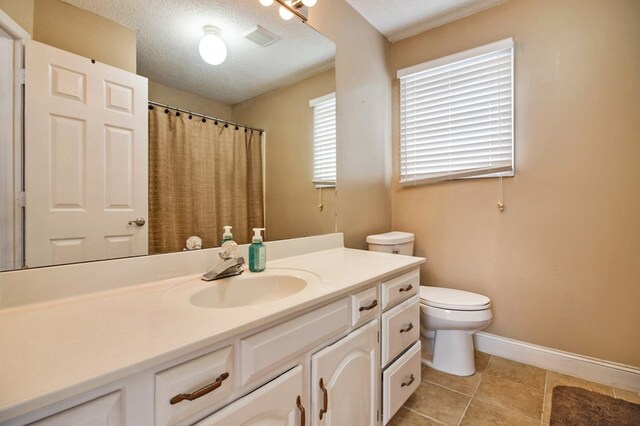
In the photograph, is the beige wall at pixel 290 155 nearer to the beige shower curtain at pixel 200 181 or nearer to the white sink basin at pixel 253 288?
the beige shower curtain at pixel 200 181

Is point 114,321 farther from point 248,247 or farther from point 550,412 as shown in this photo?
point 550,412

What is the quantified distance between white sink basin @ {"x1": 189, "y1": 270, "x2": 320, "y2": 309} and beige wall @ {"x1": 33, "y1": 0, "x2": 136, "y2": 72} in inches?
32.7

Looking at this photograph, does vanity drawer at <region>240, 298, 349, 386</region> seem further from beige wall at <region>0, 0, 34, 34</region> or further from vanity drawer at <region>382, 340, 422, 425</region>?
beige wall at <region>0, 0, 34, 34</region>

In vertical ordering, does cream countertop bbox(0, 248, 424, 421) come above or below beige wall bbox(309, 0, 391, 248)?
below

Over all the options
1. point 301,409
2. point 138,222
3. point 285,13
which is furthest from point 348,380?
point 285,13

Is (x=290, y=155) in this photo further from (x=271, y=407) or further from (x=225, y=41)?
(x=271, y=407)

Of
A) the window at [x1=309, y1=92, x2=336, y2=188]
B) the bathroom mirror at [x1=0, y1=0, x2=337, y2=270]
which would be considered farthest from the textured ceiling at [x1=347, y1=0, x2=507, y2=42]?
the window at [x1=309, y1=92, x2=336, y2=188]

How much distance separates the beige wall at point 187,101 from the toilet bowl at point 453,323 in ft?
5.27

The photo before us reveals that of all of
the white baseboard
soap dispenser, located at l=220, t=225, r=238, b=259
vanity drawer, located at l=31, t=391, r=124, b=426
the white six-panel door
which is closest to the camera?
vanity drawer, located at l=31, t=391, r=124, b=426

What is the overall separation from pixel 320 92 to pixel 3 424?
171 cm

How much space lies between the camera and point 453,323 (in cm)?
167

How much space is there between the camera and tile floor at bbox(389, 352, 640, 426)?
140 cm

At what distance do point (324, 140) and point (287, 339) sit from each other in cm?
123

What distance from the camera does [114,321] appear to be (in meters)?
0.67
